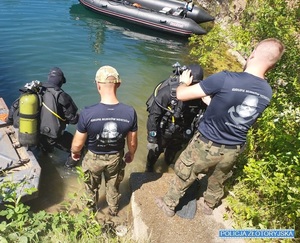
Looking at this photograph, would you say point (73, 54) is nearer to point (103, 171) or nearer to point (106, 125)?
point (103, 171)

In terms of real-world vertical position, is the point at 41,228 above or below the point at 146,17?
below

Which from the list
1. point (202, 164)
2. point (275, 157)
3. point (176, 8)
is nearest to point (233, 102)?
point (202, 164)

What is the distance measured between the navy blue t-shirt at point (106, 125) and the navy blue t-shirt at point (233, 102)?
2.97ft

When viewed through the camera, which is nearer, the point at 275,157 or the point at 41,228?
the point at 41,228

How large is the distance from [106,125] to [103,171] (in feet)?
2.55

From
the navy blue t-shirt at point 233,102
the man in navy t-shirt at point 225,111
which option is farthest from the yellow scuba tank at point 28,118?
the navy blue t-shirt at point 233,102

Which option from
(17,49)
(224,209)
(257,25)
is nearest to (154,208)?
(224,209)

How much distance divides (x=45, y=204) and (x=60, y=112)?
1.57 metres

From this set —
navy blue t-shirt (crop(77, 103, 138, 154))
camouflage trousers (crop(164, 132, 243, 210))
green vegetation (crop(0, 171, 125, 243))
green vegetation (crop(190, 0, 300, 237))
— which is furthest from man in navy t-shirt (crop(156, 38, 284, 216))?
green vegetation (crop(0, 171, 125, 243))

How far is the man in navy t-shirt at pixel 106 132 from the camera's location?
2899 millimetres

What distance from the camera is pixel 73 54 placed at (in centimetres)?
977

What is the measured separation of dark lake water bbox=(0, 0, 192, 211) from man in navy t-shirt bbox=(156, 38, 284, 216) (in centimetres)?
225

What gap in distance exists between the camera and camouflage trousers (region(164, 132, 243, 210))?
119 inches

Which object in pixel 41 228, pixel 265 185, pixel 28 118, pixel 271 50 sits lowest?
pixel 41 228
